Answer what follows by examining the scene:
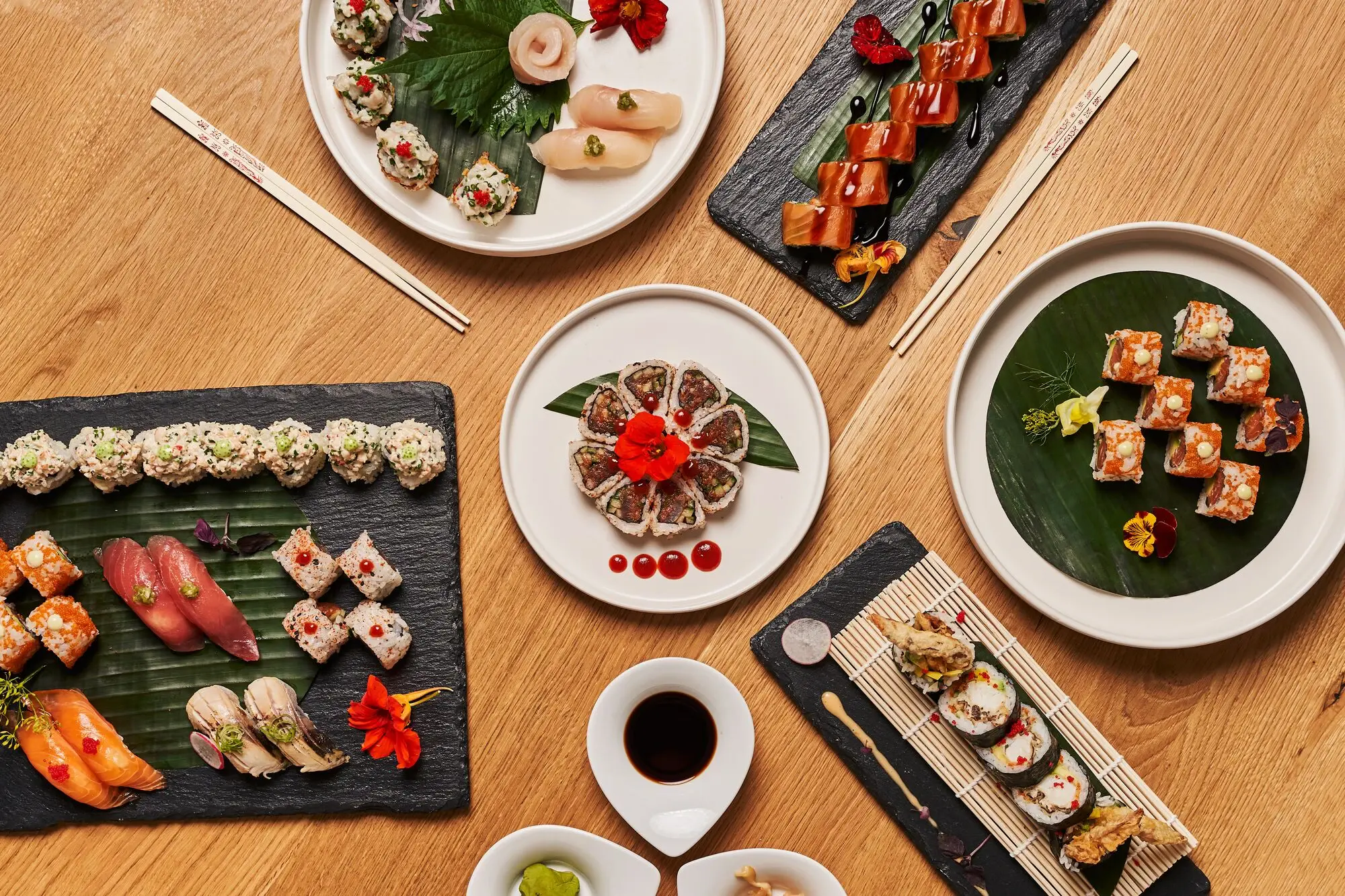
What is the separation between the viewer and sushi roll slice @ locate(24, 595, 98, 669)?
3.24 metres

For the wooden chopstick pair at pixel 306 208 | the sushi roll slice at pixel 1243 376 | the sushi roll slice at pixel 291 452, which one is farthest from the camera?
the wooden chopstick pair at pixel 306 208

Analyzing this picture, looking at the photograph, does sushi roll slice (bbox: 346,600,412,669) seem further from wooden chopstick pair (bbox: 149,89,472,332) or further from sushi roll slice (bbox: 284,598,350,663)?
wooden chopstick pair (bbox: 149,89,472,332)

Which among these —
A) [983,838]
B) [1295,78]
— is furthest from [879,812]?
[1295,78]

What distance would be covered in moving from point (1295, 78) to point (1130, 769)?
2796mm

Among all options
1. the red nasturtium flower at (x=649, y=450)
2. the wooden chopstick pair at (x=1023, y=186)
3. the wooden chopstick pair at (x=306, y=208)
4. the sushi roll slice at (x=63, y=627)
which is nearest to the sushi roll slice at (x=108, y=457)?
the sushi roll slice at (x=63, y=627)

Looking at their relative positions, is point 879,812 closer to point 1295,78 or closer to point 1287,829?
point 1287,829

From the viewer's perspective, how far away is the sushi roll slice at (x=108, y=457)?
10.6 ft

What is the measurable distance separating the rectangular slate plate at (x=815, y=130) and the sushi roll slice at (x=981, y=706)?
57.0 inches

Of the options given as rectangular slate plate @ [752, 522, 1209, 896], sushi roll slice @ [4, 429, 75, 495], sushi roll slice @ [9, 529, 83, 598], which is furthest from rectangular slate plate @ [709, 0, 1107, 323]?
sushi roll slice @ [9, 529, 83, 598]

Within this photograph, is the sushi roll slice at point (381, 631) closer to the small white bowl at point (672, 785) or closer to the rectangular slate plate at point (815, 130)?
the small white bowl at point (672, 785)

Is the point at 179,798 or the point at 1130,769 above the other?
the point at 1130,769

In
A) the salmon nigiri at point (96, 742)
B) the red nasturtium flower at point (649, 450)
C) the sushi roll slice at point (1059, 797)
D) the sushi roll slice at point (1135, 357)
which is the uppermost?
the sushi roll slice at point (1135, 357)

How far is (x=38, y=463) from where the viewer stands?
325 centimetres

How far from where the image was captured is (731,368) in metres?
3.28
